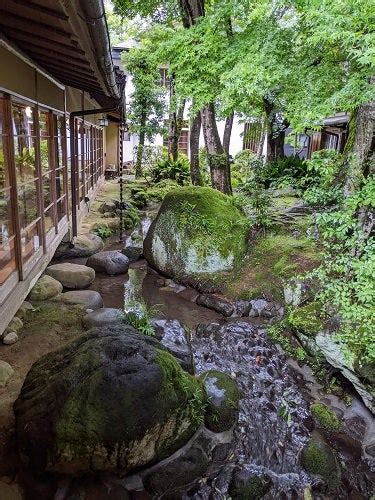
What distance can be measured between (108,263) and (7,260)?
496cm

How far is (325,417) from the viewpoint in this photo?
556 centimetres

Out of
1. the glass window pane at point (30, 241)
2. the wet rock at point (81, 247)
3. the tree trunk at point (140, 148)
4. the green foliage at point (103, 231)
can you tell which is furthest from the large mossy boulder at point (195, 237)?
the tree trunk at point (140, 148)

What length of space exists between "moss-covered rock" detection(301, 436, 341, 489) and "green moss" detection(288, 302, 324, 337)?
1.99m

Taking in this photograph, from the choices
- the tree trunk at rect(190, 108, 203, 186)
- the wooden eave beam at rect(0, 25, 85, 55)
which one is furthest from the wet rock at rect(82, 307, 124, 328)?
the tree trunk at rect(190, 108, 203, 186)

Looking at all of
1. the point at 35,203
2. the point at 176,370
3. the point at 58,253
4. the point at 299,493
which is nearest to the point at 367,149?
the point at 176,370

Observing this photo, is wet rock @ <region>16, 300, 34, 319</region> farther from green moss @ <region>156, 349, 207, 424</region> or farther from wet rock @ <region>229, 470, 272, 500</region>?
wet rock @ <region>229, 470, 272, 500</region>

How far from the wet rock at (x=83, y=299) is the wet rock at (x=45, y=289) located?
0.63 ft

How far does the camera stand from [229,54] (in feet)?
26.6

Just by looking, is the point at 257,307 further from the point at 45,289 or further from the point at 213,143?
the point at 213,143

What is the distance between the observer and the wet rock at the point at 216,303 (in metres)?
8.34

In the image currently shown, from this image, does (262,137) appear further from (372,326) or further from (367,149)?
(372,326)

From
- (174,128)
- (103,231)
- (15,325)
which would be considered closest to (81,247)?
(103,231)

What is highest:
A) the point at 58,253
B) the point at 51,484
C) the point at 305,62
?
the point at 305,62

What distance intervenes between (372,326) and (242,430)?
7.95 feet
